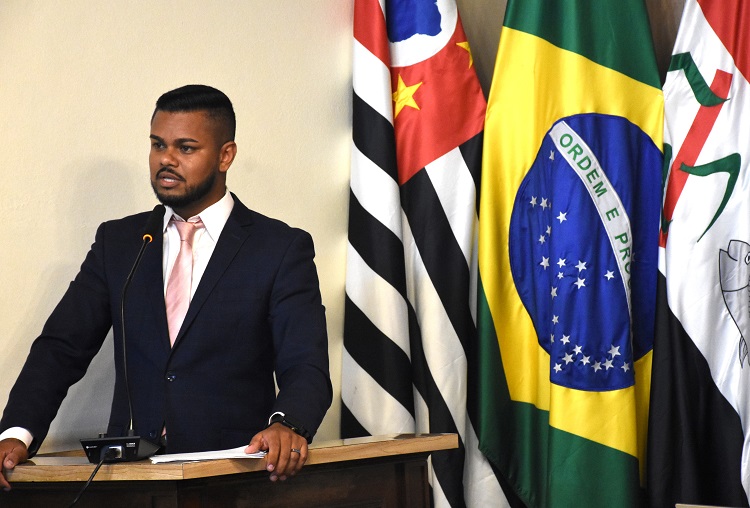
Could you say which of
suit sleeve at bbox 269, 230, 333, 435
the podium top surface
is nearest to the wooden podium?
the podium top surface

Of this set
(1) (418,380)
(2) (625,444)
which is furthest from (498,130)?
(2) (625,444)

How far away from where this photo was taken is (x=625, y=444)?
3090 millimetres

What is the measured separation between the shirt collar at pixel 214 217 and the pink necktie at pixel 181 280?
3 cm

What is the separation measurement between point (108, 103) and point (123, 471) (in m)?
1.37

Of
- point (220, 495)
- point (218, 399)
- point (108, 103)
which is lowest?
point (220, 495)

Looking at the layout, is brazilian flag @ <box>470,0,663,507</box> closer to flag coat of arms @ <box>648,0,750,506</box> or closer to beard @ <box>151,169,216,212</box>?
flag coat of arms @ <box>648,0,750,506</box>

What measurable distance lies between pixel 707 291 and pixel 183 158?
5.52 feet

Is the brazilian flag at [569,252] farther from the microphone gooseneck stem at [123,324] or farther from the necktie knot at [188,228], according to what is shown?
the microphone gooseneck stem at [123,324]

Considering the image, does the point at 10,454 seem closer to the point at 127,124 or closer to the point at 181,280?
the point at 181,280

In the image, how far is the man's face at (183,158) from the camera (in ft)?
7.79

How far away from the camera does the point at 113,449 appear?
1803mm

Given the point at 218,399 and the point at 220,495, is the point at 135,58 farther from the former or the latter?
the point at 220,495

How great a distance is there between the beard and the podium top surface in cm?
A: 68

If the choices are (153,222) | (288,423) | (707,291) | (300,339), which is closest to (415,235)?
(707,291)
